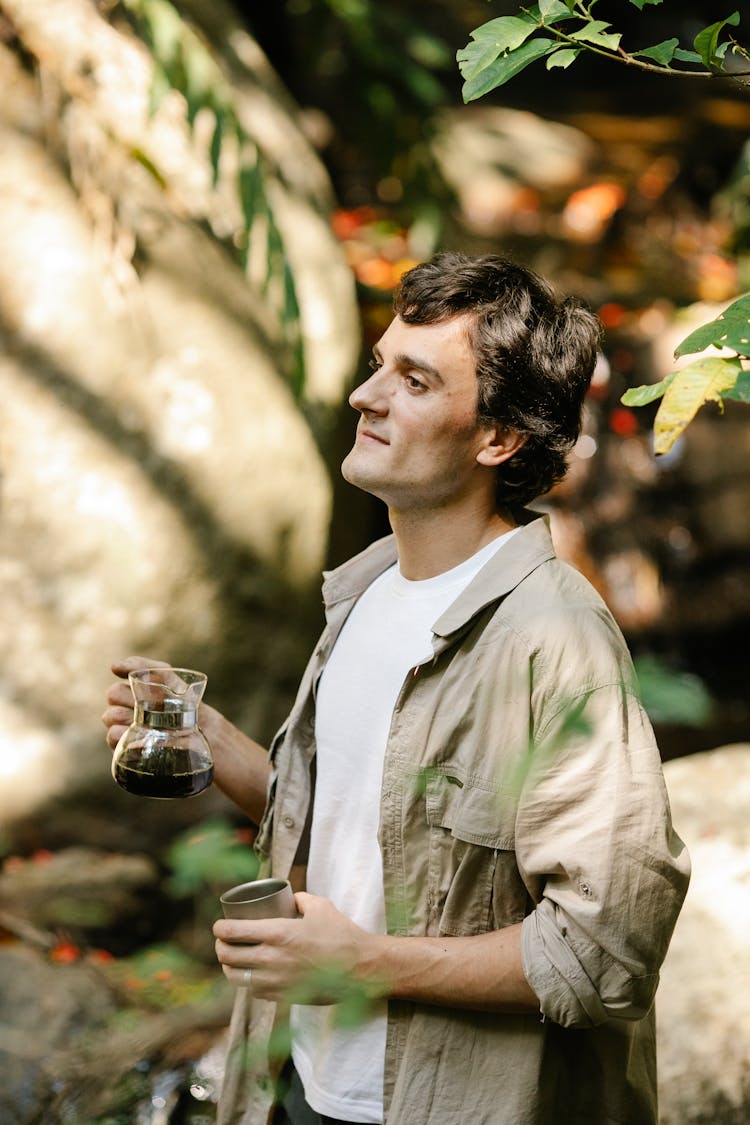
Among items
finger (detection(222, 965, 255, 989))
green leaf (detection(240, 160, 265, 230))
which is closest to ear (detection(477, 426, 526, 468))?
finger (detection(222, 965, 255, 989))

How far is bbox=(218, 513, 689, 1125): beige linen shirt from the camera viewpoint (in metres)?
1.73

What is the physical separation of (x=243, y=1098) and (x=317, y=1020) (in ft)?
0.94

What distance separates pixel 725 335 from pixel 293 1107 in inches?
62.6

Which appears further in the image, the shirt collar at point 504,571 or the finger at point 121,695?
the finger at point 121,695

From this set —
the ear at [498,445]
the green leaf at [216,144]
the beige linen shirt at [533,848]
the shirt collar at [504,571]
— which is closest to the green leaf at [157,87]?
the green leaf at [216,144]

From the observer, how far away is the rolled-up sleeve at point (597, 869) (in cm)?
171

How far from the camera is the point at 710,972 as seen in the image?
9.78 feet

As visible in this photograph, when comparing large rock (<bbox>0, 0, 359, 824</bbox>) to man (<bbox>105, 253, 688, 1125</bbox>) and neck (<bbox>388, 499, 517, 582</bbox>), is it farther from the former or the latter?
neck (<bbox>388, 499, 517, 582</bbox>)

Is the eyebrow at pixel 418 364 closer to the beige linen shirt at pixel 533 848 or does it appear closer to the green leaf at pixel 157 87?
the beige linen shirt at pixel 533 848

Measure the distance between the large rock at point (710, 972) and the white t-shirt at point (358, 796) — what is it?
1.00 meters

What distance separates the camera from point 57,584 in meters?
4.13

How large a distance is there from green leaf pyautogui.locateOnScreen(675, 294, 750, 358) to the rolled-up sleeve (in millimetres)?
539

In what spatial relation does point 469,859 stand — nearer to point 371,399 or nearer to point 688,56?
point 371,399

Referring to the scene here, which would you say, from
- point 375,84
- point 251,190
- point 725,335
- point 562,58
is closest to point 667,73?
point 562,58
